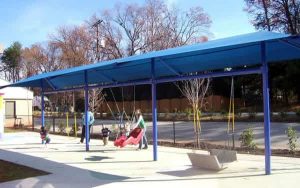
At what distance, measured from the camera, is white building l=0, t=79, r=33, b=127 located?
3958 centimetres

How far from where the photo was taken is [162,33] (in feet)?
190

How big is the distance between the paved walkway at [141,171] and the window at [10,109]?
23395mm

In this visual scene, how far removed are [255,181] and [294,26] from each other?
47.4 meters

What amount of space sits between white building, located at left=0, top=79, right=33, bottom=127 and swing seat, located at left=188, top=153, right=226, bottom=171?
97.8 ft

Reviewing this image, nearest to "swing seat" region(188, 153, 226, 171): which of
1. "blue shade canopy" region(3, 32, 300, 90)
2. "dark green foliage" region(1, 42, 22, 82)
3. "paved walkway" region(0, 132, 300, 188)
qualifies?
"paved walkway" region(0, 132, 300, 188)

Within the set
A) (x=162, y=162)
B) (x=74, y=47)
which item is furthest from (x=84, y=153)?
(x=74, y=47)

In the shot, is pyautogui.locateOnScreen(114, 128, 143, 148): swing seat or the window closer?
pyautogui.locateOnScreen(114, 128, 143, 148): swing seat

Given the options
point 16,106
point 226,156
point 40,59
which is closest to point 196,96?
point 226,156

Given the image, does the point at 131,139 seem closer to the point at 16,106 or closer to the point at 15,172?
the point at 15,172

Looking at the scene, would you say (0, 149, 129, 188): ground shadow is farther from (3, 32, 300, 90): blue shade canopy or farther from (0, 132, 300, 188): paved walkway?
(3, 32, 300, 90): blue shade canopy

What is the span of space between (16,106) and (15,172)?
28.3 m

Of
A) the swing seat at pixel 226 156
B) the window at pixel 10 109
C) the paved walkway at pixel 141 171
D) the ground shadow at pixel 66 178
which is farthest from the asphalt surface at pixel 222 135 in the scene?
the window at pixel 10 109

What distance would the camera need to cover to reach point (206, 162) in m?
11.9

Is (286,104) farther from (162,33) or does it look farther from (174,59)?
(174,59)
